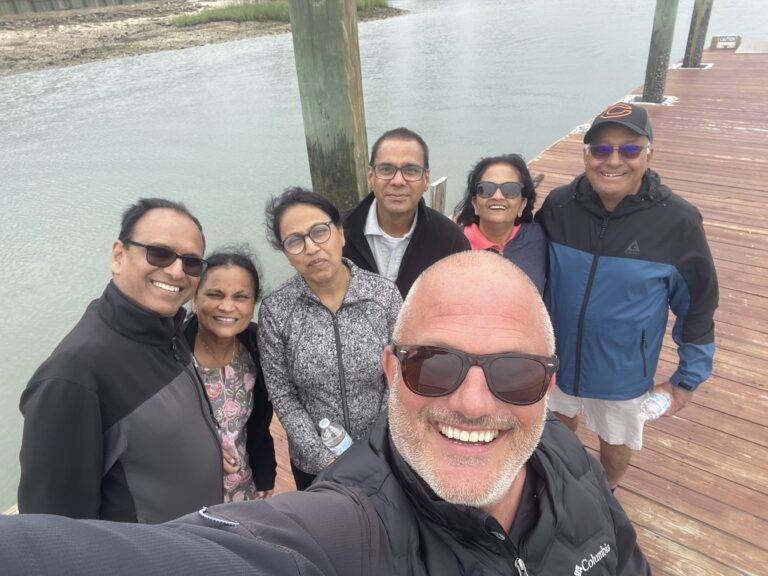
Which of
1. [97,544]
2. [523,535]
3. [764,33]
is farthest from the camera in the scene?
[764,33]

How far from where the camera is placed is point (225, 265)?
1.78 meters

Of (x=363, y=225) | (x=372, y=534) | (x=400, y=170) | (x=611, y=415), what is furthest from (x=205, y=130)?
Answer: (x=372, y=534)

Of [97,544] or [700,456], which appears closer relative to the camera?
[97,544]

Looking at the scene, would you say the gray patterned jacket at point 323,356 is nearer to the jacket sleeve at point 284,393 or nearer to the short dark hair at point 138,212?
the jacket sleeve at point 284,393

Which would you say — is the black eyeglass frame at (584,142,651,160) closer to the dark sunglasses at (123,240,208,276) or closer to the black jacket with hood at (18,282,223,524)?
the dark sunglasses at (123,240,208,276)

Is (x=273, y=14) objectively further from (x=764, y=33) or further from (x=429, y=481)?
(x=429, y=481)

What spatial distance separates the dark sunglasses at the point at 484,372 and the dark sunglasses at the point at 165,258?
0.85m

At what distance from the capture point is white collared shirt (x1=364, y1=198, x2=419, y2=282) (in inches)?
85.7

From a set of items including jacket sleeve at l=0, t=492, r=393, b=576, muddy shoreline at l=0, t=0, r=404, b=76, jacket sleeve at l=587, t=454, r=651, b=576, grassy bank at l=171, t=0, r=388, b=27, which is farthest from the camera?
grassy bank at l=171, t=0, r=388, b=27

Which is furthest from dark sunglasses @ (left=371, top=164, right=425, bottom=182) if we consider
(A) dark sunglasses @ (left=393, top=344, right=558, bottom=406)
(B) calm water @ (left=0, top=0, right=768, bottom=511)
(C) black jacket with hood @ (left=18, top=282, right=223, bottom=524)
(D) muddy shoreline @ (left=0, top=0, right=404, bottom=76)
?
(D) muddy shoreline @ (left=0, top=0, right=404, bottom=76)

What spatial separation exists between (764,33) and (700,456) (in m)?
20.7

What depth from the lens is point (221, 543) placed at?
2.35ft

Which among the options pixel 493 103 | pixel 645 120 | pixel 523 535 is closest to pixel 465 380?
pixel 523 535

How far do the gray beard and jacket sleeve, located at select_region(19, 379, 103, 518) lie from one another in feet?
2.58
